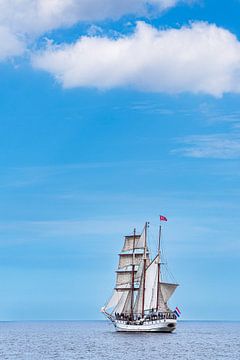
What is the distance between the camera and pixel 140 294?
17412cm

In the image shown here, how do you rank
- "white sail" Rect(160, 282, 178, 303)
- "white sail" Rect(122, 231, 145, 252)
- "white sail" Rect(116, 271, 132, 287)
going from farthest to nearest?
1. "white sail" Rect(116, 271, 132, 287)
2. "white sail" Rect(122, 231, 145, 252)
3. "white sail" Rect(160, 282, 178, 303)

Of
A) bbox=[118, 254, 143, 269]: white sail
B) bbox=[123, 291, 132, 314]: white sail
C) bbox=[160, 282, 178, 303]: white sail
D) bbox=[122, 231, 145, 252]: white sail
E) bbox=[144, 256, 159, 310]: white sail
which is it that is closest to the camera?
bbox=[160, 282, 178, 303]: white sail

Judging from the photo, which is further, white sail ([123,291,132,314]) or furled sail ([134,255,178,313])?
white sail ([123,291,132,314])

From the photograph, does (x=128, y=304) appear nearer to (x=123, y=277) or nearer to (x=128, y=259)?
(x=123, y=277)

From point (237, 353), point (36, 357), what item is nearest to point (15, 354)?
point (36, 357)

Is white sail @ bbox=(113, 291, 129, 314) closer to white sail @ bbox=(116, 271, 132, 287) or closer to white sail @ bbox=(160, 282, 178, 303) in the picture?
white sail @ bbox=(116, 271, 132, 287)

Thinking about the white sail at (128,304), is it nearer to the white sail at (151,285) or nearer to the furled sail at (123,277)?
the furled sail at (123,277)

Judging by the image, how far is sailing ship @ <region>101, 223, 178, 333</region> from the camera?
170m

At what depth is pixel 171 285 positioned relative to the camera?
170750mm

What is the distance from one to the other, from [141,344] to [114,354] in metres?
23.2

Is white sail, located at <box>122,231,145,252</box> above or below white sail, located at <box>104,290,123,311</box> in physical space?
above

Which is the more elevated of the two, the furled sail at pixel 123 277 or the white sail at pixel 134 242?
the white sail at pixel 134 242

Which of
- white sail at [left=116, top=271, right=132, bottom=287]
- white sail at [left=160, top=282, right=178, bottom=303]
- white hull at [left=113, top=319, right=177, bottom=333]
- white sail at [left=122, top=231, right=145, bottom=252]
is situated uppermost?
white sail at [left=122, top=231, right=145, bottom=252]

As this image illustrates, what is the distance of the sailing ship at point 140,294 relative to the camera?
6703 inches
